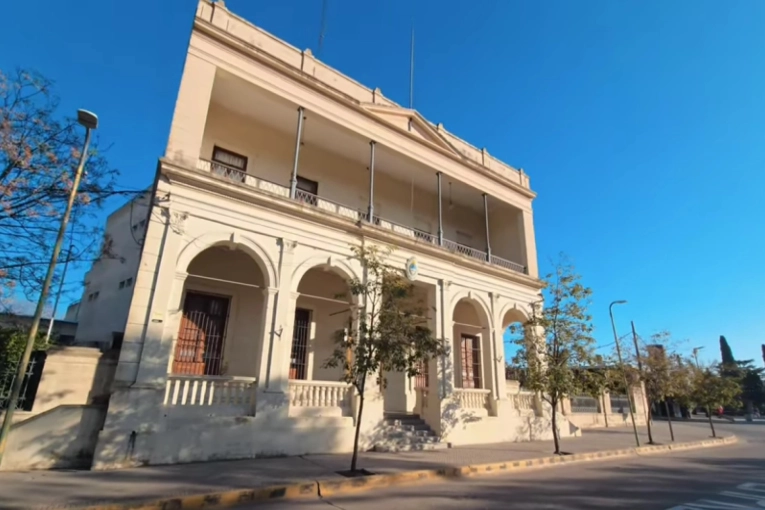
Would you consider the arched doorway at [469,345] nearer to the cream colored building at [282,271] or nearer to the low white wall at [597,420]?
the cream colored building at [282,271]

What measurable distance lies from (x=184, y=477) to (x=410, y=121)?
13588mm

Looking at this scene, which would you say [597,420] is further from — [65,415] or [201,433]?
[65,415]

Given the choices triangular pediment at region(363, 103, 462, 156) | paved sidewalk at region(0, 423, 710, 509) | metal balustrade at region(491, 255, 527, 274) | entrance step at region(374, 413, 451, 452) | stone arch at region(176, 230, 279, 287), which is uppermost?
triangular pediment at region(363, 103, 462, 156)

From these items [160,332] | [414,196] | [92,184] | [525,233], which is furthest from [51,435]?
[525,233]

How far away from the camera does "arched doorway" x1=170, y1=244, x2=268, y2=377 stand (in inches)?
450

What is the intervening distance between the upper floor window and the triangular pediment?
15.3 feet

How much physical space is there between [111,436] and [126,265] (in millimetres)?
6820

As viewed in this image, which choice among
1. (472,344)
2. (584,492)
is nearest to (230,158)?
(472,344)

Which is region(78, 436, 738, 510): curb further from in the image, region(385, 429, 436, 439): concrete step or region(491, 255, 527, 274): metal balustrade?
region(491, 255, 527, 274): metal balustrade

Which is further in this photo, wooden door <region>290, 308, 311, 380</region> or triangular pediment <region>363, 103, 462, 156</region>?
triangular pediment <region>363, 103, 462, 156</region>

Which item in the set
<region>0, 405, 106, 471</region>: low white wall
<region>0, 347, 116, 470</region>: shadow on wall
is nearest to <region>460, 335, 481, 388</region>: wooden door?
<region>0, 347, 116, 470</region>: shadow on wall

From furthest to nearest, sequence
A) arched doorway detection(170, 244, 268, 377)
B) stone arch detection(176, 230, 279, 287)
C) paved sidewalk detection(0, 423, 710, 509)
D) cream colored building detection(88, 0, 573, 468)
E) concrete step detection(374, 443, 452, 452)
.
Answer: arched doorway detection(170, 244, 268, 377), concrete step detection(374, 443, 452, 452), stone arch detection(176, 230, 279, 287), cream colored building detection(88, 0, 573, 468), paved sidewalk detection(0, 423, 710, 509)

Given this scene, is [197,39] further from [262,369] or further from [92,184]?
[262,369]

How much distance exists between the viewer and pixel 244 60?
1186cm
